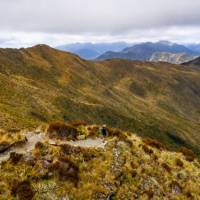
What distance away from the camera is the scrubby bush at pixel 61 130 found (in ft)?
86.9

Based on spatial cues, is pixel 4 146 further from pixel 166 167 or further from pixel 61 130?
pixel 166 167

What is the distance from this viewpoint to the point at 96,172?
2173 centimetres

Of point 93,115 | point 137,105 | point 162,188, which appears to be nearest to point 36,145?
point 162,188

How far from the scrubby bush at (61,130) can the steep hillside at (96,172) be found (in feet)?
0.27

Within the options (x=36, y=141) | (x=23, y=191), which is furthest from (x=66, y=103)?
(x=23, y=191)

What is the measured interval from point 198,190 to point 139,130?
118 meters

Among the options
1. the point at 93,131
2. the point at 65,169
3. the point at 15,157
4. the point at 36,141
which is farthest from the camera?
the point at 93,131

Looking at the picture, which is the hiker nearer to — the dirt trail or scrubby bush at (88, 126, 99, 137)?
scrubby bush at (88, 126, 99, 137)

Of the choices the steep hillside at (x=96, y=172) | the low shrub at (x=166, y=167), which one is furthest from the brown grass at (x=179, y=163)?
the low shrub at (x=166, y=167)

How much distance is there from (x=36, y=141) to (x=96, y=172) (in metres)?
5.41

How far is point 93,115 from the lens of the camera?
439ft

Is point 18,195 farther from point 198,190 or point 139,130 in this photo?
point 139,130

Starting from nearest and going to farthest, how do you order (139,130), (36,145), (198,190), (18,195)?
A: (18,195), (36,145), (198,190), (139,130)

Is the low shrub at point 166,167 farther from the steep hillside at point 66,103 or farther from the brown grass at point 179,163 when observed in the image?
the steep hillside at point 66,103
